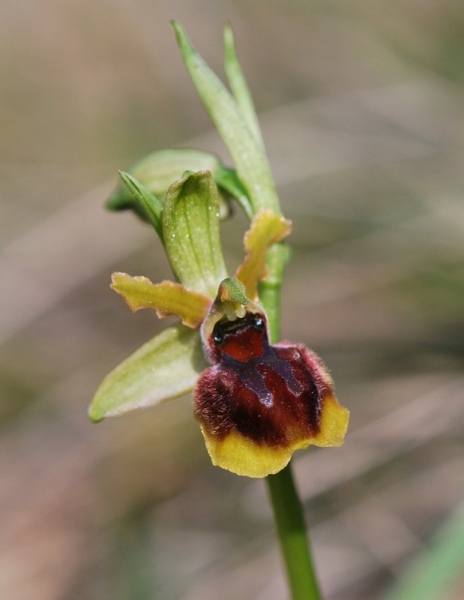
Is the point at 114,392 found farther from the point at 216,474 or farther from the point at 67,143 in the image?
the point at 67,143

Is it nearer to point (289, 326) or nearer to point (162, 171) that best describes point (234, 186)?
point (162, 171)

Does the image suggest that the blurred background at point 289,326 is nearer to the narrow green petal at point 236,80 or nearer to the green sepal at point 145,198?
the green sepal at point 145,198

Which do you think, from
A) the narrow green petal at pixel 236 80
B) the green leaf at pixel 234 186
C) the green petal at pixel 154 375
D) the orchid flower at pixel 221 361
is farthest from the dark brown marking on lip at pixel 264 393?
the narrow green petal at pixel 236 80

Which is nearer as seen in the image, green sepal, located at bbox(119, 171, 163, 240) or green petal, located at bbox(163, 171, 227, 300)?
green sepal, located at bbox(119, 171, 163, 240)

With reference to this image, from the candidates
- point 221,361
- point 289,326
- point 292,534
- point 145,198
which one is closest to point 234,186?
point 145,198

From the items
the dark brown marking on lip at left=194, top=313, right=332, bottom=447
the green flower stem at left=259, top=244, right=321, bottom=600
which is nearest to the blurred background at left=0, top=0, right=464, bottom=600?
the green flower stem at left=259, top=244, right=321, bottom=600

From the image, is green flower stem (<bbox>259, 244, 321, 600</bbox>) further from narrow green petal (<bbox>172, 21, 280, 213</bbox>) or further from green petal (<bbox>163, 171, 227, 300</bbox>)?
narrow green petal (<bbox>172, 21, 280, 213</bbox>)
